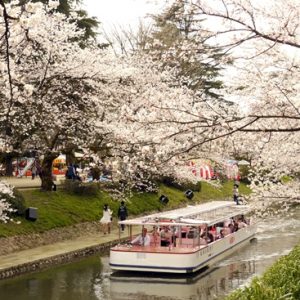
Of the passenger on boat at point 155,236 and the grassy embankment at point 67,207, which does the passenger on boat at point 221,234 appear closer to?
the passenger on boat at point 155,236

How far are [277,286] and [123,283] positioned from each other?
425 inches

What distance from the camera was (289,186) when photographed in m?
13.1

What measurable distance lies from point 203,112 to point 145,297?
9105 mm

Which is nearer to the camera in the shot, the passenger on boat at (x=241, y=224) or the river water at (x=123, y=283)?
the river water at (x=123, y=283)

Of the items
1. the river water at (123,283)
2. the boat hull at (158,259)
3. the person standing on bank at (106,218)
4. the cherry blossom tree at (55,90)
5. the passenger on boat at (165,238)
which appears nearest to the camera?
the river water at (123,283)

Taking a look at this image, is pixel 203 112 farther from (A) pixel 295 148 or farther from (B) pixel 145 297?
(B) pixel 145 297

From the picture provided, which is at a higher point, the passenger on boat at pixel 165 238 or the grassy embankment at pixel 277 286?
the grassy embankment at pixel 277 286

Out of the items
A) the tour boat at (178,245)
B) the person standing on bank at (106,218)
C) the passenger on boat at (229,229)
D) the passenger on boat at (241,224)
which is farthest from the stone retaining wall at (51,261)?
the passenger on boat at (241,224)

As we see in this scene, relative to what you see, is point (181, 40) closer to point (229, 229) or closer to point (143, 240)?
point (143, 240)

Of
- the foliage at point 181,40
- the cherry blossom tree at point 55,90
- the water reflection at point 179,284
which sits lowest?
the water reflection at point 179,284

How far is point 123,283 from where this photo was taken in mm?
17766

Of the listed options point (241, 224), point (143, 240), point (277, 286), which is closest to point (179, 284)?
point (143, 240)

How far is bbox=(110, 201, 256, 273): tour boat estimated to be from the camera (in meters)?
18.7

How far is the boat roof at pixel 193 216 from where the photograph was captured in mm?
20173
